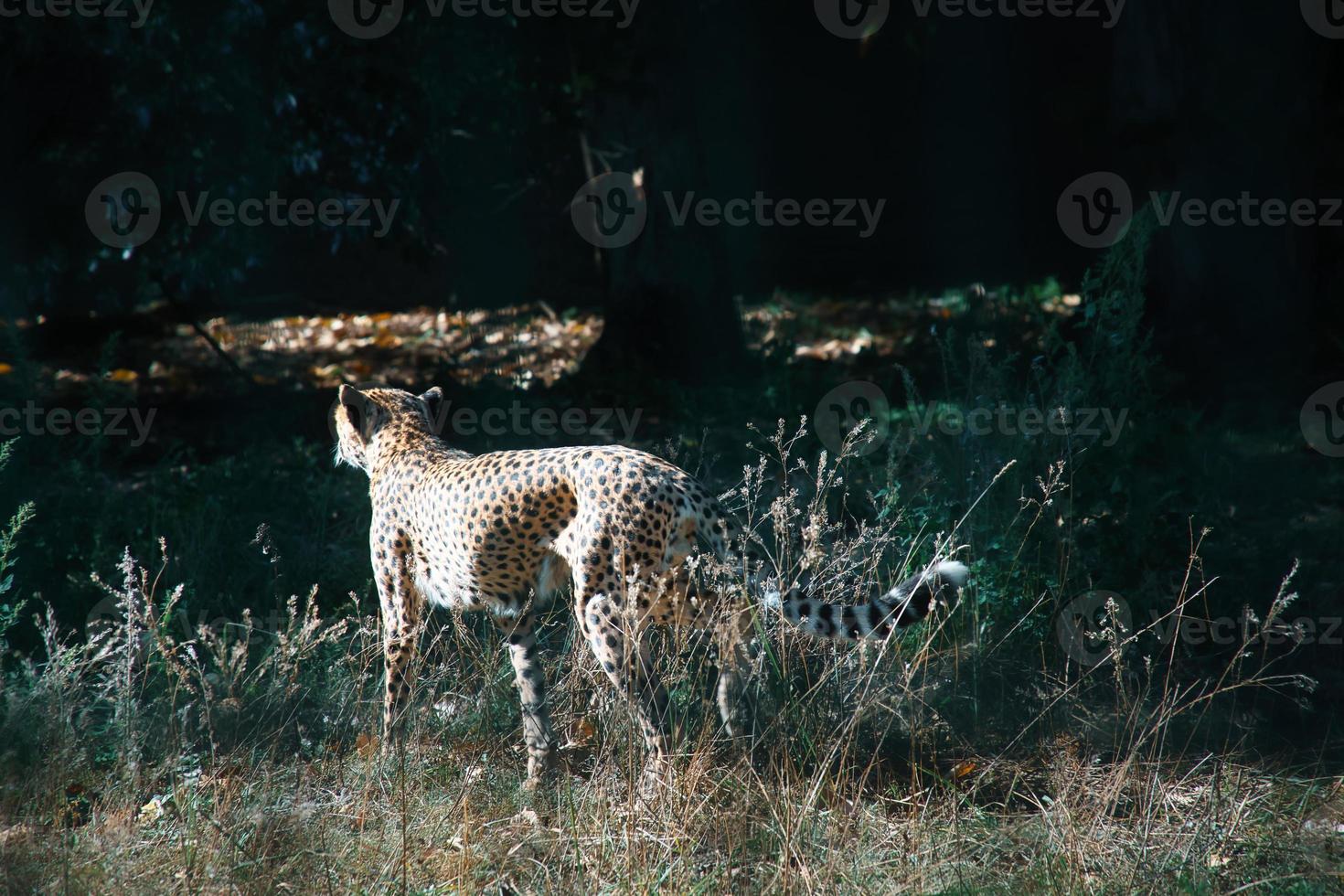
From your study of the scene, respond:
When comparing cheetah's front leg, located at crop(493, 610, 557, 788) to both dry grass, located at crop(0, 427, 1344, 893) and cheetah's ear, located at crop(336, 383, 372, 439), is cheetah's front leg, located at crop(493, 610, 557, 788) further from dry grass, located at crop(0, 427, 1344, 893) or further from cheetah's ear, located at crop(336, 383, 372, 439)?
cheetah's ear, located at crop(336, 383, 372, 439)

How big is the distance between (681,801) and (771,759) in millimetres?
290

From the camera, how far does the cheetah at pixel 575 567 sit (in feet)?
11.7

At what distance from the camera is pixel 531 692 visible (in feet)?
13.3

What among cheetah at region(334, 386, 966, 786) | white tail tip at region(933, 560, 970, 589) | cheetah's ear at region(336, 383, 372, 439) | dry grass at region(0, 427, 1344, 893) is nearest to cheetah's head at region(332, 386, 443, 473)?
cheetah's ear at region(336, 383, 372, 439)

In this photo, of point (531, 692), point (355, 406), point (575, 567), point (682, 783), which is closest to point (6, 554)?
point (355, 406)

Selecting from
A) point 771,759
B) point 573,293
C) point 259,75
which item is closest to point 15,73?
point 259,75

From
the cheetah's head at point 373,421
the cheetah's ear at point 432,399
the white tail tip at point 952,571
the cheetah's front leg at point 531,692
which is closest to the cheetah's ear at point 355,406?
the cheetah's head at point 373,421

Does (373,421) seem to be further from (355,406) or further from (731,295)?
(731,295)

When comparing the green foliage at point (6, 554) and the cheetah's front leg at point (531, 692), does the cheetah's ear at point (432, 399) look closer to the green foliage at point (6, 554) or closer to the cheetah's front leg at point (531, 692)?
the cheetah's front leg at point (531, 692)

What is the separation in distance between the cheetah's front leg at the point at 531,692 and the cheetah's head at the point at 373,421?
901 mm

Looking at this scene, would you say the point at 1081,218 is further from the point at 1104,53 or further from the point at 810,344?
the point at 810,344

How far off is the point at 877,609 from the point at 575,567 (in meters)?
0.93

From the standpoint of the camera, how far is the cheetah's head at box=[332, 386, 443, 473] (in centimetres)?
456

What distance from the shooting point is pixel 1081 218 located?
989cm
